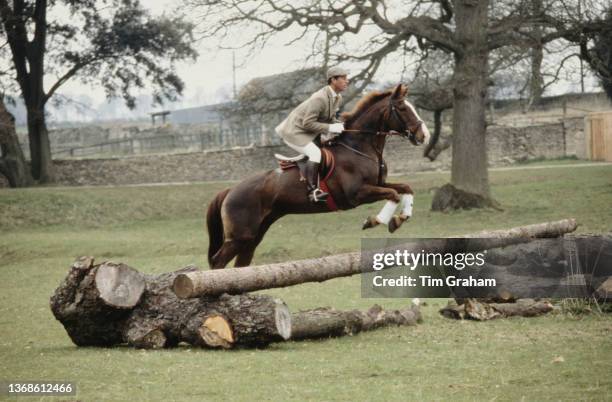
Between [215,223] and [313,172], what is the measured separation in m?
1.92

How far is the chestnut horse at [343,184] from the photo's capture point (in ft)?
45.9

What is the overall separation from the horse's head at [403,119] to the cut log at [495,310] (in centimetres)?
254

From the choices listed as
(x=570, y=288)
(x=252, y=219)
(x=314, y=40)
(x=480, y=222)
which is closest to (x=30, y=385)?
(x=252, y=219)

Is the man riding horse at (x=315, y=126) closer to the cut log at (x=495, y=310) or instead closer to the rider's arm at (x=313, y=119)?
the rider's arm at (x=313, y=119)

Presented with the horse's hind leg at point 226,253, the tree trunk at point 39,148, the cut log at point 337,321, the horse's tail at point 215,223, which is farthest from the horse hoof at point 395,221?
the tree trunk at point 39,148

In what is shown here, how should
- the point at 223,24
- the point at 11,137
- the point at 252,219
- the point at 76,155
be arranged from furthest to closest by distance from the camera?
the point at 76,155 → the point at 11,137 → the point at 223,24 → the point at 252,219

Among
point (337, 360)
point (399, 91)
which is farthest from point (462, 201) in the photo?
point (337, 360)

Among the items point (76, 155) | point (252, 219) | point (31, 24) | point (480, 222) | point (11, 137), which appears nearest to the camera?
point (252, 219)

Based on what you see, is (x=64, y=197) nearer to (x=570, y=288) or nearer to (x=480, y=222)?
(x=480, y=222)

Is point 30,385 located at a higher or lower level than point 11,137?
lower

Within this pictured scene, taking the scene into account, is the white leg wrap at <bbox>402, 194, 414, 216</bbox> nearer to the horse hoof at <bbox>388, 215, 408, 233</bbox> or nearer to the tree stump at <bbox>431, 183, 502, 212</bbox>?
the horse hoof at <bbox>388, 215, 408, 233</bbox>

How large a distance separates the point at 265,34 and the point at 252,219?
16.4m

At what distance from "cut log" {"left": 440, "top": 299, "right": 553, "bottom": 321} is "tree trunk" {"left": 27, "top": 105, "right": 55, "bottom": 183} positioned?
36737 mm

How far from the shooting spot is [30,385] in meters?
8.73
